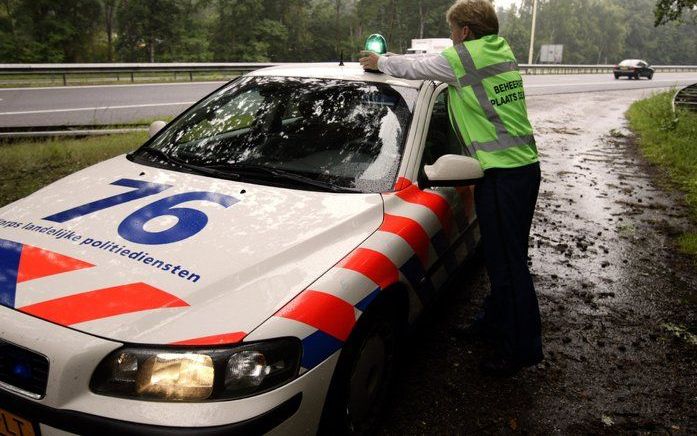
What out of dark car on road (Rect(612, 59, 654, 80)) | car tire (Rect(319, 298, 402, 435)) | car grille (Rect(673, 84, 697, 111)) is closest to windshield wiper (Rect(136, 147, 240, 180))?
car tire (Rect(319, 298, 402, 435))

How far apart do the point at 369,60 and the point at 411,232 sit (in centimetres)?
110

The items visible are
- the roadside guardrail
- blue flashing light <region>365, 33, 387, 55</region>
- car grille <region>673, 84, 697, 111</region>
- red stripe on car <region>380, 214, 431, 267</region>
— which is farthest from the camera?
the roadside guardrail

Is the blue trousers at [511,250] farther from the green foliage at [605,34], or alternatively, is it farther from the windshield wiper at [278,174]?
the green foliage at [605,34]

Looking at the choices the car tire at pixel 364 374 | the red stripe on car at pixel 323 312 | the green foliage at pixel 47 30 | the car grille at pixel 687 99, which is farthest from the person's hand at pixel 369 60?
the green foliage at pixel 47 30

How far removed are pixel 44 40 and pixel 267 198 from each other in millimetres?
38302

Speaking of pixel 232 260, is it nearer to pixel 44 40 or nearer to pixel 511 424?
pixel 511 424

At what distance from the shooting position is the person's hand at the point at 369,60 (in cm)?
300

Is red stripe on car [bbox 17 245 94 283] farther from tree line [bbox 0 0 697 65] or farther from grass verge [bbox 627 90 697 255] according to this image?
tree line [bbox 0 0 697 65]

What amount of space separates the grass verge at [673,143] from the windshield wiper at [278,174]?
13.8 ft

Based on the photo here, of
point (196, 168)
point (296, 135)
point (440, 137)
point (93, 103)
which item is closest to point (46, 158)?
point (196, 168)

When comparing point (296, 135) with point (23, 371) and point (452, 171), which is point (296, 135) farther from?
point (23, 371)

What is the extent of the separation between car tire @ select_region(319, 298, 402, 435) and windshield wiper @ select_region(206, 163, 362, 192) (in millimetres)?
617

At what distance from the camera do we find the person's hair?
2727mm

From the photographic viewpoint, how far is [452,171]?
2600 mm
